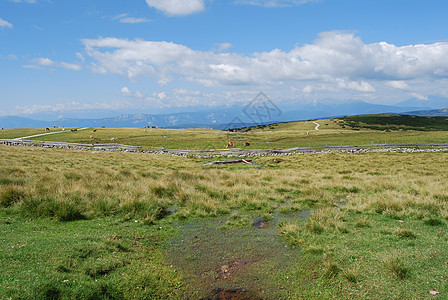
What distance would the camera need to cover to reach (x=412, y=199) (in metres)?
11.9

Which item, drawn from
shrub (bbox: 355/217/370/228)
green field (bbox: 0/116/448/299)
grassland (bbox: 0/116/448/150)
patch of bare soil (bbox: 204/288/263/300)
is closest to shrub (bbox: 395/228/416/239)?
green field (bbox: 0/116/448/299)

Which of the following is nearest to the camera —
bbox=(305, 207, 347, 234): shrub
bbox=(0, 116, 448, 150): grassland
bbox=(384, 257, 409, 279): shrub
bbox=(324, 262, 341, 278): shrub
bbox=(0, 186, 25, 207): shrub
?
bbox=(384, 257, 409, 279): shrub

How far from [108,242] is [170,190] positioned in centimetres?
630

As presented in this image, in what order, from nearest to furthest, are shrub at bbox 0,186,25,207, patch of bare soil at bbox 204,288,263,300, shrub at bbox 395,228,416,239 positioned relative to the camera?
patch of bare soil at bbox 204,288,263,300 < shrub at bbox 395,228,416,239 < shrub at bbox 0,186,25,207

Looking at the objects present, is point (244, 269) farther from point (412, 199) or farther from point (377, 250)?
point (412, 199)

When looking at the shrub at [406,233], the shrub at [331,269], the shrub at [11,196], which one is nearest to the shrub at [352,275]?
the shrub at [331,269]

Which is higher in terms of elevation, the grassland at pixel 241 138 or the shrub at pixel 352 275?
the grassland at pixel 241 138

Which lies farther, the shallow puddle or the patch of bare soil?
the shallow puddle

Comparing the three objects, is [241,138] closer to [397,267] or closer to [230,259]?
[230,259]

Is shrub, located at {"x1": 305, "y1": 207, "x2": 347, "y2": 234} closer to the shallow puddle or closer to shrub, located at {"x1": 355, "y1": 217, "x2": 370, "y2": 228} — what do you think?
shrub, located at {"x1": 355, "y1": 217, "x2": 370, "y2": 228}

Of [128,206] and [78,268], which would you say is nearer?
[78,268]

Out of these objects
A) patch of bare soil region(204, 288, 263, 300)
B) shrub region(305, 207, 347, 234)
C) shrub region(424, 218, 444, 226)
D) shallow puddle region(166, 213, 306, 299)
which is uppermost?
shrub region(305, 207, 347, 234)

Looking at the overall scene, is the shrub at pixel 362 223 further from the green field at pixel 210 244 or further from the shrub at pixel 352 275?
the shrub at pixel 352 275

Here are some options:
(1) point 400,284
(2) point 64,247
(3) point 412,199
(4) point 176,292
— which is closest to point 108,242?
(2) point 64,247
